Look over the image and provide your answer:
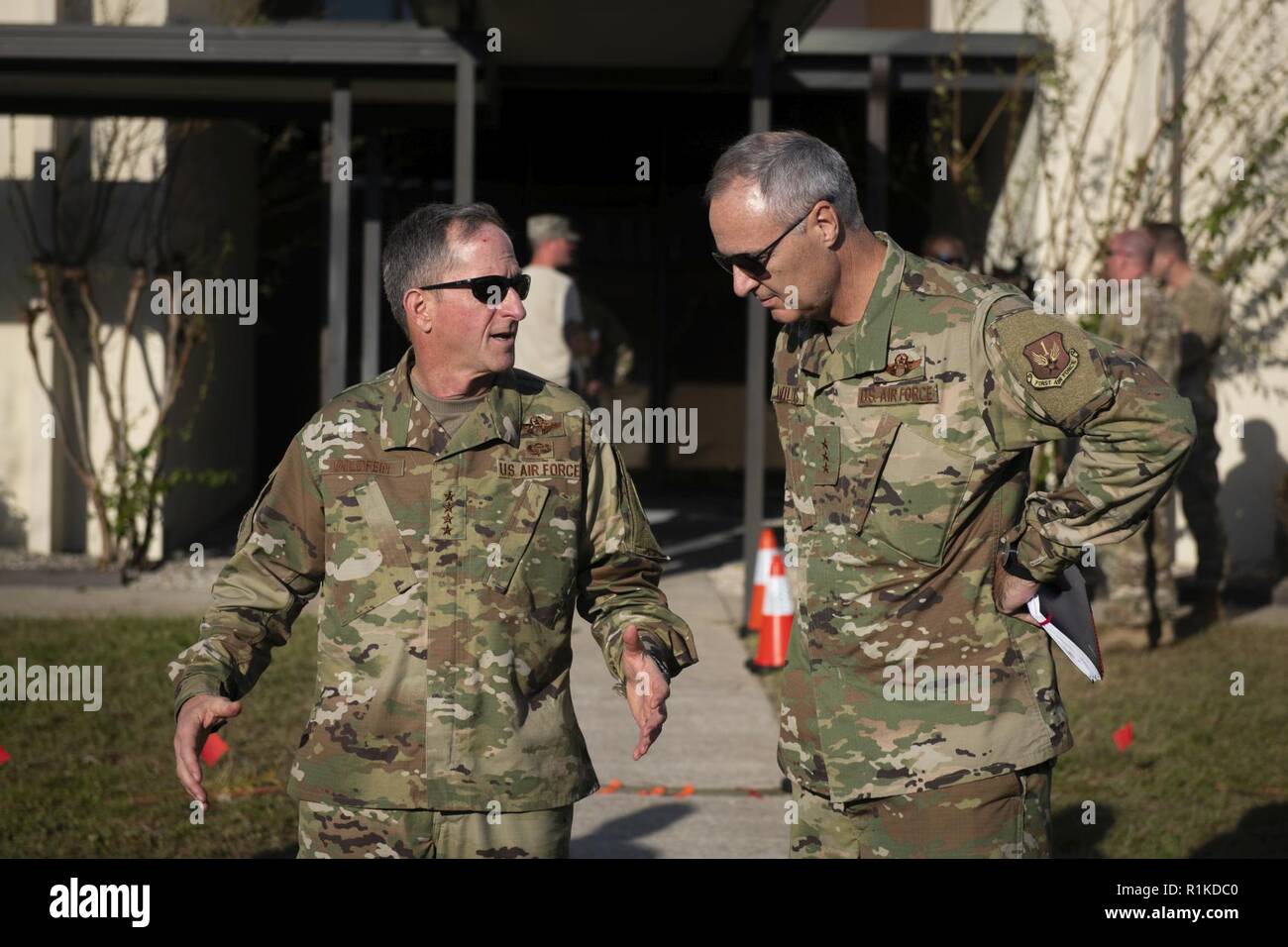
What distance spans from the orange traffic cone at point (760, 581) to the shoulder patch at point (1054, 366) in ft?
16.0

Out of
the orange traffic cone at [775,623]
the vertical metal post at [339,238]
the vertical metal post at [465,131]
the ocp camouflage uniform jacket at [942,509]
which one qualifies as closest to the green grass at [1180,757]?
the orange traffic cone at [775,623]

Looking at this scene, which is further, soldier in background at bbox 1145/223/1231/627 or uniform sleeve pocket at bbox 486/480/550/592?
soldier in background at bbox 1145/223/1231/627

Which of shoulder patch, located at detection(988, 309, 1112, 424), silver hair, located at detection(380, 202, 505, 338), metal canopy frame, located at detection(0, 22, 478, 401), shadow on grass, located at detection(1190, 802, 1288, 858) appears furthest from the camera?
metal canopy frame, located at detection(0, 22, 478, 401)

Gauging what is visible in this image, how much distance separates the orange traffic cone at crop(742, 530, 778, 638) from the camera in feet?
26.4

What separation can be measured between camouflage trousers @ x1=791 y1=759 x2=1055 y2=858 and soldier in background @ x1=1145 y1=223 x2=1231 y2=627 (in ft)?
19.1

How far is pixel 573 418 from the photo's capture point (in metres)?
3.31

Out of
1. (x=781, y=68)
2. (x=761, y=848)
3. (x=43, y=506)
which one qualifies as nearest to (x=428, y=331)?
(x=761, y=848)

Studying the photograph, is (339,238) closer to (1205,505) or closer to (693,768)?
(693,768)

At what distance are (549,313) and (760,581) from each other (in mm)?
1893

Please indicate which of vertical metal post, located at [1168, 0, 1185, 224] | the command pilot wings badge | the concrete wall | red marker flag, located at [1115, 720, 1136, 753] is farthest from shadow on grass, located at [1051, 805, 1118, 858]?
vertical metal post, located at [1168, 0, 1185, 224]

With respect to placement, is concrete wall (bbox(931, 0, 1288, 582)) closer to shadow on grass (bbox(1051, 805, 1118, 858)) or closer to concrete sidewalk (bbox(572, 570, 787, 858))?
concrete sidewalk (bbox(572, 570, 787, 858))

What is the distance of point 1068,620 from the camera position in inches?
121
